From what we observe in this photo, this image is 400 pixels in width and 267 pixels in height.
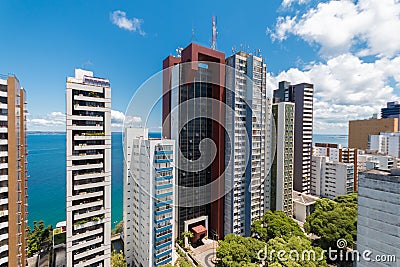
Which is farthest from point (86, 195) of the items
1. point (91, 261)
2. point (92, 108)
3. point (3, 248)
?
point (92, 108)

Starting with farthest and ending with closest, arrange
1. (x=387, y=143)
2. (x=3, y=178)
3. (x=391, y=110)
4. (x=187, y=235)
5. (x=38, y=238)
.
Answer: (x=391, y=110), (x=387, y=143), (x=187, y=235), (x=38, y=238), (x=3, y=178)

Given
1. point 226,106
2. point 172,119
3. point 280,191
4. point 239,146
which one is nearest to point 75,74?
point 172,119

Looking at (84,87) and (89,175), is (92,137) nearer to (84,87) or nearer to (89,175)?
(89,175)

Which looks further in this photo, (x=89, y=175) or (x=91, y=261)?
(x=91, y=261)

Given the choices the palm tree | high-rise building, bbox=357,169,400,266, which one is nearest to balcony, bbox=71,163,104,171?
the palm tree

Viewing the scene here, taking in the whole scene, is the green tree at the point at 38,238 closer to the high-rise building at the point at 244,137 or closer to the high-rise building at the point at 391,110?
the high-rise building at the point at 244,137

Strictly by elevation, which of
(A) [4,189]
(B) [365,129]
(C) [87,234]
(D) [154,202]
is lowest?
(C) [87,234]

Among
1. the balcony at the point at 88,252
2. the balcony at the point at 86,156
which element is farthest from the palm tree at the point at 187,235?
the balcony at the point at 86,156
